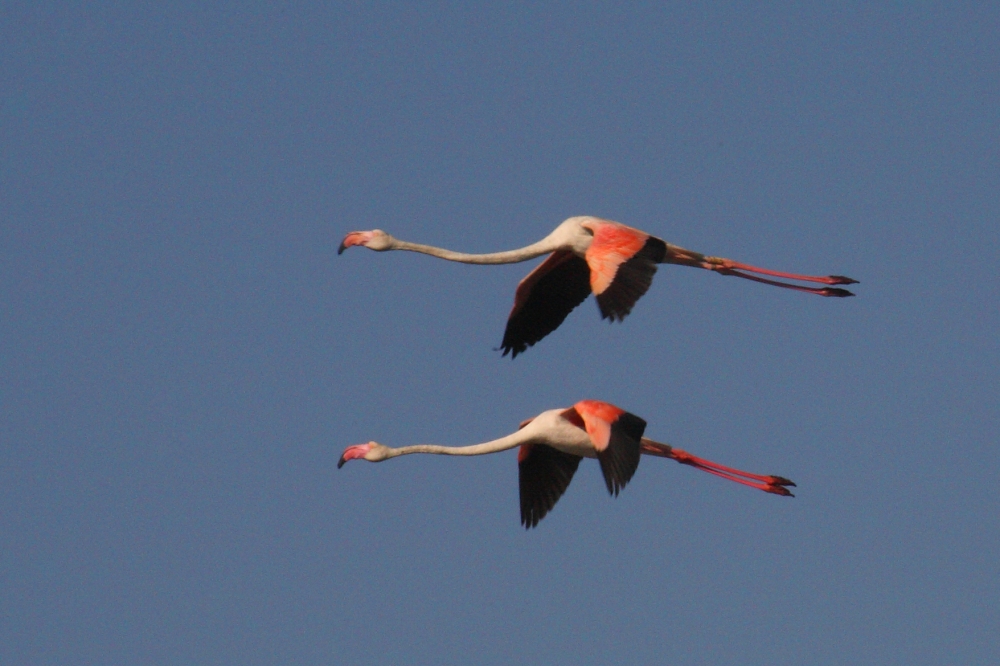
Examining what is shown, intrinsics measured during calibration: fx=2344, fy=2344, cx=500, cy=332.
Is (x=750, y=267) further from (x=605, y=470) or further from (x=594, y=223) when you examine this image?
(x=605, y=470)

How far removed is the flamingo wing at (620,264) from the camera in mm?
24750

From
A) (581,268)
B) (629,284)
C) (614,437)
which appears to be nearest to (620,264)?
(629,284)

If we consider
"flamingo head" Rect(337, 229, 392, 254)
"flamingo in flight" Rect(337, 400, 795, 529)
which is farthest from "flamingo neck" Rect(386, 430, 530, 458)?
"flamingo head" Rect(337, 229, 392, 254)

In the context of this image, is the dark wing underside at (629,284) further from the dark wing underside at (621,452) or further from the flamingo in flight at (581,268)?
the dark wing underside at (621,452)

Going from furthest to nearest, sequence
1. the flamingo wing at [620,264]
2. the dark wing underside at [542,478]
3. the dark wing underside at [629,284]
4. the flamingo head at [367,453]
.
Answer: the dark wing underside at [542,478] → the flamingo head at [367,453] → the flamingo wing at [620,264] → the dark wing underside at [629,284]

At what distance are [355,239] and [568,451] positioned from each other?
11.4 feet

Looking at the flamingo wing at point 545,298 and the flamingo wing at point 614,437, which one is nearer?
the flamingo wing at point 614,437

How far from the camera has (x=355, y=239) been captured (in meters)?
27.2

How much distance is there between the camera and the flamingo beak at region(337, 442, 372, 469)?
27.2 m

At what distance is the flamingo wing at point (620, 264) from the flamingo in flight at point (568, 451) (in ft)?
4.79

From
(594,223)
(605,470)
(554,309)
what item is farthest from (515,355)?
(605,470)

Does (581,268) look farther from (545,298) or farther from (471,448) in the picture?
(471,448)

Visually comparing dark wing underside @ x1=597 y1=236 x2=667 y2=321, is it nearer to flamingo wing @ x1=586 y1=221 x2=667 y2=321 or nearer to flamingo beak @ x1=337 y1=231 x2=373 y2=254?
flamingo wing @ x1=586 y1=221 x2=667 y2=321

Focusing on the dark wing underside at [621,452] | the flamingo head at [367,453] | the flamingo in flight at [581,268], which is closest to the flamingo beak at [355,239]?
the flamingo in flight at [581,268]
